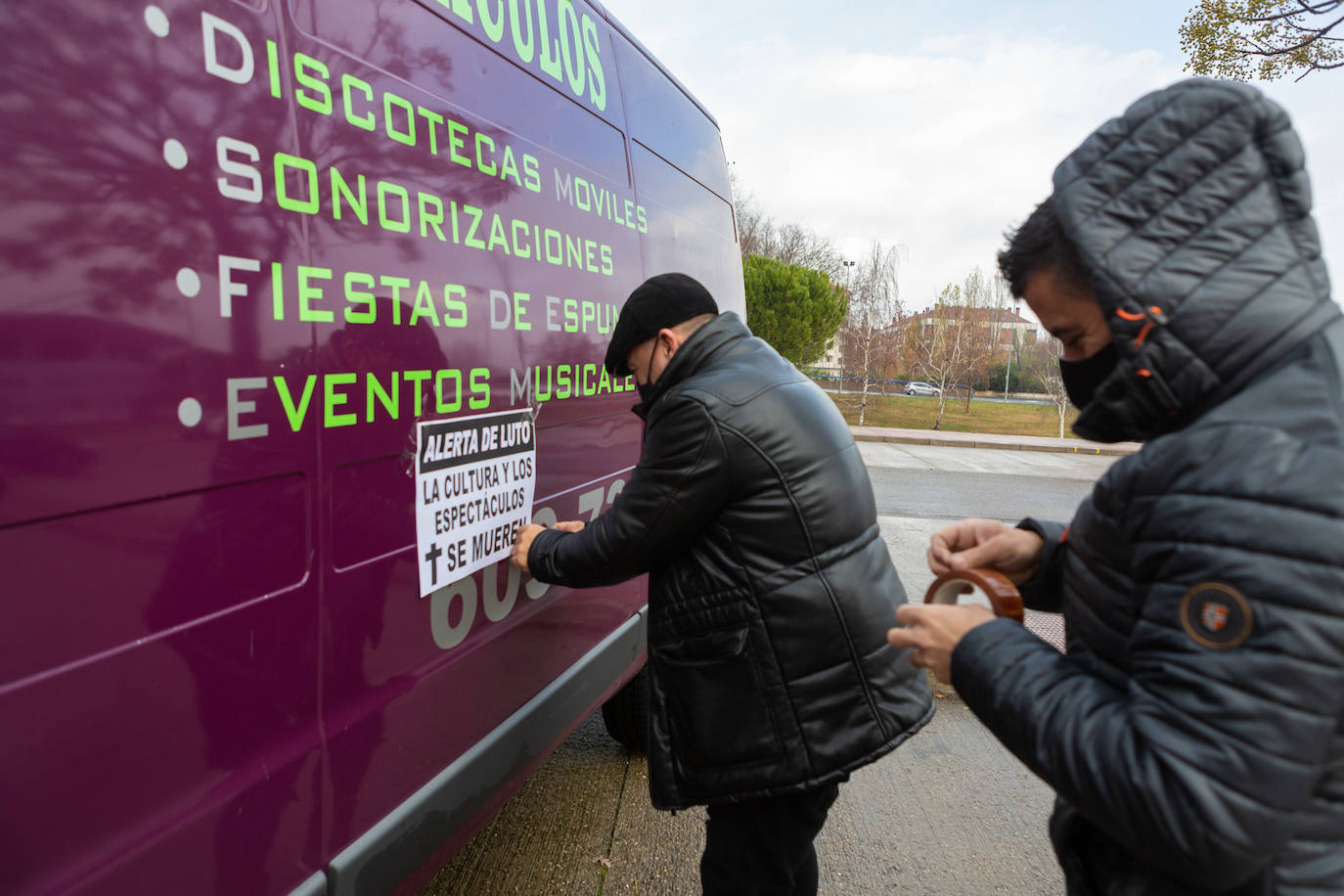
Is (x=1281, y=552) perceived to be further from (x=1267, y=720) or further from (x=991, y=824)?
(x=991, y=824)

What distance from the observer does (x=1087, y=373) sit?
113 cm

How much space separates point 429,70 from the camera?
1.72 m

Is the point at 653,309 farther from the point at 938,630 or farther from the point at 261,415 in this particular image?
the point at 938,630

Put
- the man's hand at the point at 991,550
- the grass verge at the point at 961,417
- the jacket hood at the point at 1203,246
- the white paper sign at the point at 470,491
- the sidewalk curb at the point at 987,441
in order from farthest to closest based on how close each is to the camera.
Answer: the grass verge at the point at 961,417 → the sidewalk curb at the point at 987,441 → the white paper sign at the point at 470,491 → the man's hand at the point at 991,550 → the jacket hood at the point at 1203,246

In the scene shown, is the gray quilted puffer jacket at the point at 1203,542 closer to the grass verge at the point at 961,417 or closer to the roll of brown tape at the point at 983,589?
the roll of brown tape at the point at 983,589

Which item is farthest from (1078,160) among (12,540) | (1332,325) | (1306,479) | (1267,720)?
(12,540)

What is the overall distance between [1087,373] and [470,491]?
1291 mm

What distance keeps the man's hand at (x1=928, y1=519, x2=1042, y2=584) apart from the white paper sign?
1.02 m

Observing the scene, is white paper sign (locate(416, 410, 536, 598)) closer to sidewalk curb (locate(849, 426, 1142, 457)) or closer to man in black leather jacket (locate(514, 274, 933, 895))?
man in black leather jacket (locate(514, 274, 933, 895))

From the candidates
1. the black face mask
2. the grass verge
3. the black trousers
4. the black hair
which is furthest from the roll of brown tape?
the grass verge

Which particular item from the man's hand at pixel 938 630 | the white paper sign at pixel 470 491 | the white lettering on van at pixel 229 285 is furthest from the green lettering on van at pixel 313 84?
the man's hand at pixel 938 630

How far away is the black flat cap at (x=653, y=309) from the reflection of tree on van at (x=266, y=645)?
547 mm

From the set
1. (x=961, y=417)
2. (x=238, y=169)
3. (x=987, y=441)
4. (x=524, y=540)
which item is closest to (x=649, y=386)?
(x=524, y=540)

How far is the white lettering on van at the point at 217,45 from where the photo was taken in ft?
3.88
